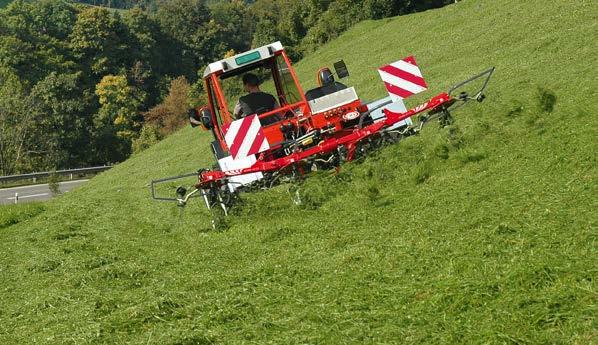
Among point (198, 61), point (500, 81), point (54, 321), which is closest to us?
point (54, 321)

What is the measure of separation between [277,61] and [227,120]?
1.48 m

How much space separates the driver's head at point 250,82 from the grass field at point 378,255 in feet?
7.44

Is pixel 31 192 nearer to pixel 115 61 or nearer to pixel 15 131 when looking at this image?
pixel 15 131

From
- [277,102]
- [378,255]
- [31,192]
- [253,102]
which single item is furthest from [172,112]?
[378,255]

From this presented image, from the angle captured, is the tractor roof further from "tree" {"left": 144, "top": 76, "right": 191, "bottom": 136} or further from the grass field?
"tree" {"left": 144, "top": 76, "right": 191, "bottom": 136}

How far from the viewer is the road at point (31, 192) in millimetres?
36250

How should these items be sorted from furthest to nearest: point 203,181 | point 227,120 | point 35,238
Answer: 1. point 227,120
2. point 35,238
3. point 203,181

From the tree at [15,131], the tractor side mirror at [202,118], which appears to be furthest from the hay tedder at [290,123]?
the tree at [15,131]

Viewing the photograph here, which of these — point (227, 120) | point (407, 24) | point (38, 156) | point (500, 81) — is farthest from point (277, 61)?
point (38, 156)

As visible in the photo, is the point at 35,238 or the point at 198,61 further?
the point at 198,61

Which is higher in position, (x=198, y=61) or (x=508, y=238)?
(x=198, y=61)

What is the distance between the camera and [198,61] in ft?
336

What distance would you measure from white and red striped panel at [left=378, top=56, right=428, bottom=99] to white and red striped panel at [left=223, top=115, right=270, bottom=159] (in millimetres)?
2023

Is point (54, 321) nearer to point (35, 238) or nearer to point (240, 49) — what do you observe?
point (35, 238)
